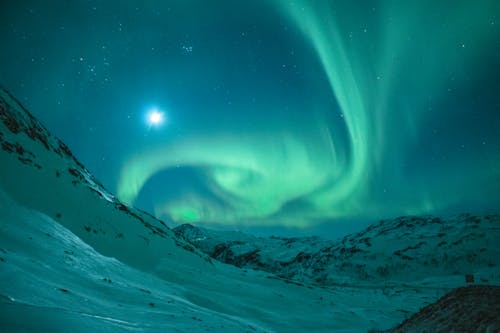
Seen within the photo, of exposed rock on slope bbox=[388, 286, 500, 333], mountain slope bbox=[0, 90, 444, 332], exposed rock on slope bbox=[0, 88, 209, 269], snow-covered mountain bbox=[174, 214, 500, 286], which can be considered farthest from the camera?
snow-covered mountain bbox=[174, 214, 500, 286]

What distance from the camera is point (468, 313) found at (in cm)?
537

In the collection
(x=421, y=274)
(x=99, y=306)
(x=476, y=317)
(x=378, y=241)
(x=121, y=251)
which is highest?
(x=378, y=241)

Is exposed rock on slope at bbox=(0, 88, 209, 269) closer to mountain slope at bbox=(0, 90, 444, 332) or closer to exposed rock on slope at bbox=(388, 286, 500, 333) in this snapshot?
mountain slope at bbox=(0, 90, 444, 332)

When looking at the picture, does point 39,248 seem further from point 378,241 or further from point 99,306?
point 378,241

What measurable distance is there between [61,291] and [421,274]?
10448 centimetres

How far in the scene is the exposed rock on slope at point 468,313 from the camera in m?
4.64

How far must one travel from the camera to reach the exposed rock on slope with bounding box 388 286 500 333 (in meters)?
4.64

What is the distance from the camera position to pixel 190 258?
87.7 ft

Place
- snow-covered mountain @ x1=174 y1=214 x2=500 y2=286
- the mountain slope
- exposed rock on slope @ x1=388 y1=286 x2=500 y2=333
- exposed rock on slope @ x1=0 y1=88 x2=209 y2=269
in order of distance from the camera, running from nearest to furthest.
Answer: exposed rock on slope @ x1=388 y1=286 x2=500 y2=333
the mountain slope
exposed rock on slope @ x1=0 y1=88 x2=209 y2=269
snow-covered mountain @ x1=174 y1=214 x2=500 y2=286

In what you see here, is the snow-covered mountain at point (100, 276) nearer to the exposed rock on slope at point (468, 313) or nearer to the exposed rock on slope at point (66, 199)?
the exposed rock on slope at point (66, 199)

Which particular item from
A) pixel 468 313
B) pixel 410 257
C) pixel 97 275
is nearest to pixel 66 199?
pixel 97 275

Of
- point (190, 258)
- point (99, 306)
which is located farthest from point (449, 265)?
point (99, 306)

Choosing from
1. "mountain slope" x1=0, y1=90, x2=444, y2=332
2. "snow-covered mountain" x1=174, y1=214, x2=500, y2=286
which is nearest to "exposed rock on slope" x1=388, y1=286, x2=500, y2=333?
"mountain slope" x1=0, y1=90, x2=444, y2=332

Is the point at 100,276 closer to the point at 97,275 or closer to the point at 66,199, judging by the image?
the point at 97,275
